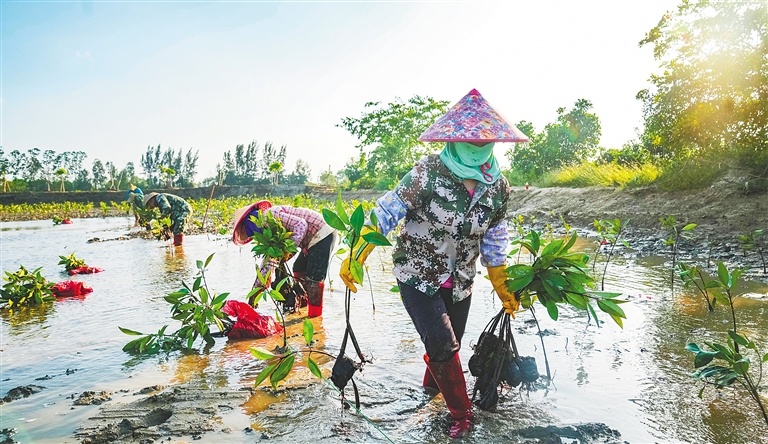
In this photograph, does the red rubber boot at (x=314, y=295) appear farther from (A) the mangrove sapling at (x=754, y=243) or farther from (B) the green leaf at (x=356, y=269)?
(A) the mangrove sapling at (x=754, y=243)

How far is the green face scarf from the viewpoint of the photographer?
8.23 feet

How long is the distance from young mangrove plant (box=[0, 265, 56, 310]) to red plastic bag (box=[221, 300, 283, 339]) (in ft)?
10.0

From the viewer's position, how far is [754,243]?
5.72 metres

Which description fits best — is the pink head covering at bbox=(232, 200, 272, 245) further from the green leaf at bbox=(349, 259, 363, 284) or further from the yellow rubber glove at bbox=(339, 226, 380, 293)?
the green leaf at bbox=(349, 259, 363, 284)

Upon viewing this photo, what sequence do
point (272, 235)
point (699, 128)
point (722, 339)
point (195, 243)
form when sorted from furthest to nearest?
point (195, 243) < point (699, 128) < point (272, 235) < point (722, 339)

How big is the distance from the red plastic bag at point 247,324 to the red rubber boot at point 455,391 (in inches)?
89.1

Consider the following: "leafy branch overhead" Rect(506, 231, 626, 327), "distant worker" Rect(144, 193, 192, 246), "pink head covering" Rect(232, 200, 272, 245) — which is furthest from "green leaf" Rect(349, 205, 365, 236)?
"distant worker" Rect(144, 193, 192, 246)

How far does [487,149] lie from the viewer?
8.32 ft

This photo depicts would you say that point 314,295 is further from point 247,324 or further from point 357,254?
point 357,254

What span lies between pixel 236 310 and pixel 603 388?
3039mm

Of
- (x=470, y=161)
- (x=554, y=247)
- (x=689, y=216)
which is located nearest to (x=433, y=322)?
(x=554, y=247)

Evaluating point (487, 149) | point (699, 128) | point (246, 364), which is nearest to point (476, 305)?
point (246, 364)

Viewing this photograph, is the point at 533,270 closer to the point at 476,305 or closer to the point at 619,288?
the point at 476,305

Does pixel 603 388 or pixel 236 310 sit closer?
pixel 603 388
